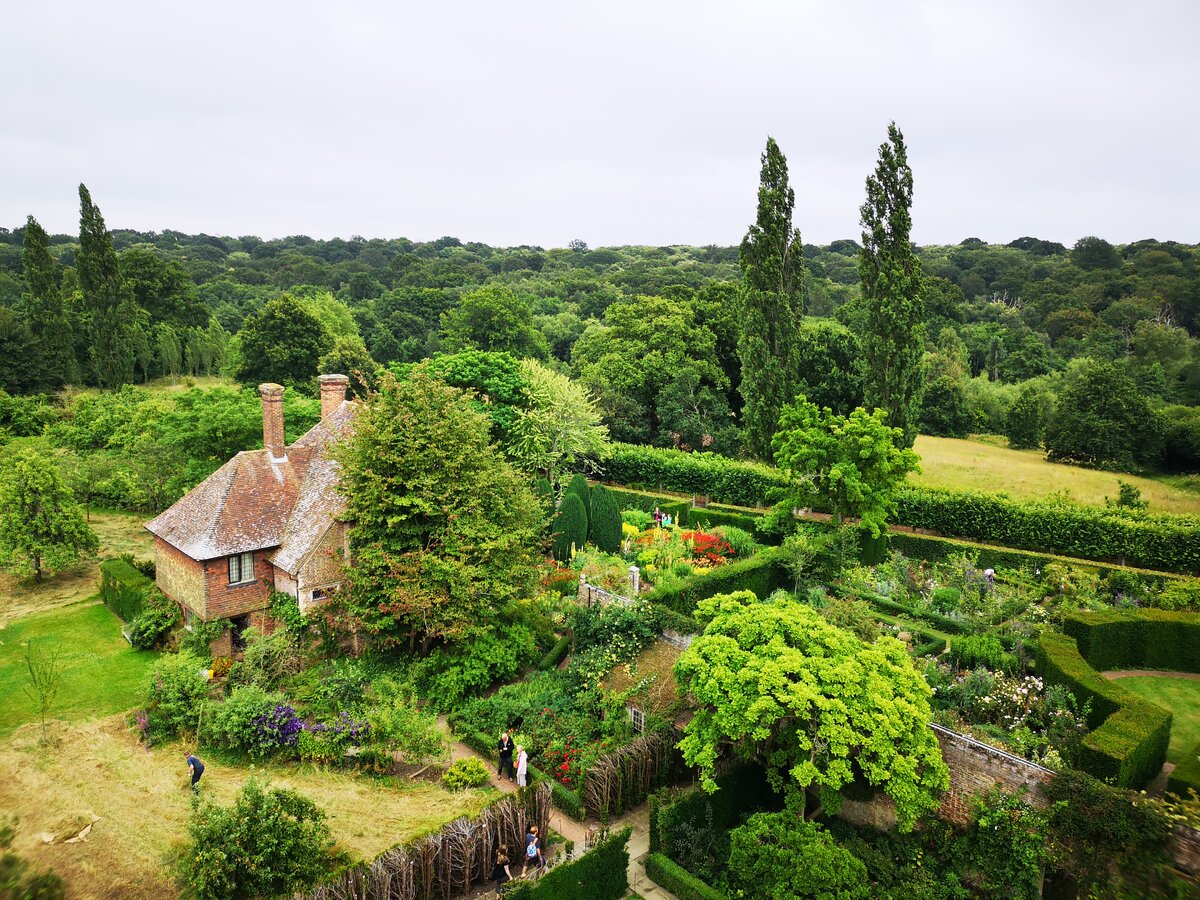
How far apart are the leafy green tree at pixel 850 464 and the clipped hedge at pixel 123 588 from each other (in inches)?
936

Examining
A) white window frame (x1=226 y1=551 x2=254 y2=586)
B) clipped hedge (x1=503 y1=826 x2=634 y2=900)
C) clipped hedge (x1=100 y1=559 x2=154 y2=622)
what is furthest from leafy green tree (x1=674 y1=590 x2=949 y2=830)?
clipped hedge (x1=100 y1=559 x2=154 y2=622)

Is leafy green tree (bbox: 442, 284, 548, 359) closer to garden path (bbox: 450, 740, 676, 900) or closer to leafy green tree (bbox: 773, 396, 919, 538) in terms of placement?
leafy green tree (bbox: 773, 396, 919, 538)

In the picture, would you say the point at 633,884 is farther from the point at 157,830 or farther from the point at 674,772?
the point at 157,830

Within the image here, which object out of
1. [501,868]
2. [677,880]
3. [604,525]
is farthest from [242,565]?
[677,880]

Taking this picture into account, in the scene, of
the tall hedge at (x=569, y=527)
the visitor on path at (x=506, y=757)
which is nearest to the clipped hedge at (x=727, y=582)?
the tall hedge at (x=569, y=527)

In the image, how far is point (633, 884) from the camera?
45.6 ft

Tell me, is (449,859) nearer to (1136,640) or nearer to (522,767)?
(522,767)

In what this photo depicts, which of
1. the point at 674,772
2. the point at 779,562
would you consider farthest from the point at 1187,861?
the point at 779,562

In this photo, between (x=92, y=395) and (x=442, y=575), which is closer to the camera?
(x=442, y=575)

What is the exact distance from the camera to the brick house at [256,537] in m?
22.2

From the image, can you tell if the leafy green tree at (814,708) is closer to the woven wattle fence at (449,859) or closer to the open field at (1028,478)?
the woven wattle fence at (449,859)

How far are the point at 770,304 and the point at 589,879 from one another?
3016 cm

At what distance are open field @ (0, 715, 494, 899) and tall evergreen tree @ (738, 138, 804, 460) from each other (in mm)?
26146

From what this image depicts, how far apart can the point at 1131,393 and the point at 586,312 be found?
2436 inches
